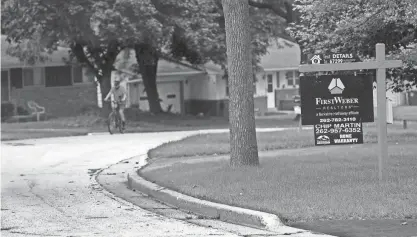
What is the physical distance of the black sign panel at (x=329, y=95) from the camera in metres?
12.5

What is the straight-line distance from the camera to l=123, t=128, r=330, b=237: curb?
9.75 meters

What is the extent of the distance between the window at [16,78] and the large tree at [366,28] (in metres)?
27.6

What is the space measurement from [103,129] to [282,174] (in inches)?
746

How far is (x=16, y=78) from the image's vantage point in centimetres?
4409

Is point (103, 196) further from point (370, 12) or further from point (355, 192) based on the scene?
point (370, 12)

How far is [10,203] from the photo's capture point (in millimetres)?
12711

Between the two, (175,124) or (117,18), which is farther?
(175,124)

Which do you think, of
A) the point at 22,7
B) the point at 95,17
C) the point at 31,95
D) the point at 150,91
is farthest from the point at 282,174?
the point at 31,95

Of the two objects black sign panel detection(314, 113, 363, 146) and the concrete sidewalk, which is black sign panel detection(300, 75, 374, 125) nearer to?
black sign panel detection(314, 113, 363, 146)

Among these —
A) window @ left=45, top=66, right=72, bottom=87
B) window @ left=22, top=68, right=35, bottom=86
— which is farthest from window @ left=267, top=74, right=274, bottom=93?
window @ left=22, top=68, right=35, bottom=86

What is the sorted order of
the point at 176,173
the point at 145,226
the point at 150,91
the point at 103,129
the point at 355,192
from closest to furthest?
the point at 145,226 → the point at 355,192 → the point at 176,173 → the point at 103,129 → the point at 150,91

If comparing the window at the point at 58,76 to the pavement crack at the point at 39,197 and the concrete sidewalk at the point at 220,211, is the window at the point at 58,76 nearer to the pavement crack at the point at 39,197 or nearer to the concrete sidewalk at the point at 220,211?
the pavement crack at the point at 39,197

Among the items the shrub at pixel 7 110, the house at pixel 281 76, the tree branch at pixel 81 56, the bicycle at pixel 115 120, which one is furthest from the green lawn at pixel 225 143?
the house at pixel 281 76

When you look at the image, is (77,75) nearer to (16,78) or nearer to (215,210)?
(16,78)
